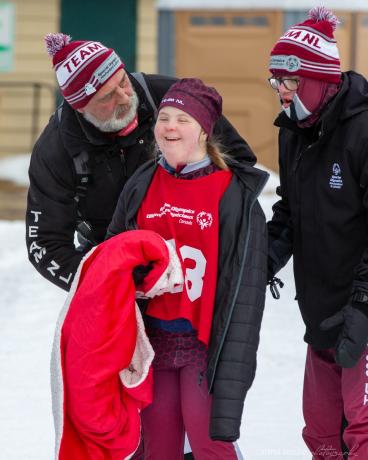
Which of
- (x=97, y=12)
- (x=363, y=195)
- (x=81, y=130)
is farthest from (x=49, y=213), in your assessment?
(x=97, y=12)

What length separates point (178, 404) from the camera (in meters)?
3.42

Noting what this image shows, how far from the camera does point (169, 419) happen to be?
135 inches

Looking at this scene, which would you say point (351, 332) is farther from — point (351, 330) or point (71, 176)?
point (71, 176)

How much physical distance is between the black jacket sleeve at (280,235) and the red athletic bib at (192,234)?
427 millimetres

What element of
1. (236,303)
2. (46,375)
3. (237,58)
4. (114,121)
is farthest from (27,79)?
(236,303)

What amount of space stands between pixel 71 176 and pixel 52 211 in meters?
0.17

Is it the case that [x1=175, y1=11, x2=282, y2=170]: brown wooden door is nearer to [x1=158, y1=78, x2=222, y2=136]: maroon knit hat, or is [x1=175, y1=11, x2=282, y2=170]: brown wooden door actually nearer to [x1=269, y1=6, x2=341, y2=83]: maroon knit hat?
[x1=269, y1=6, x2=341, y2=83]: maroon knit hat

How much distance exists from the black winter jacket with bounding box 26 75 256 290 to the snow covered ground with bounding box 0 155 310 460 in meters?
1.25

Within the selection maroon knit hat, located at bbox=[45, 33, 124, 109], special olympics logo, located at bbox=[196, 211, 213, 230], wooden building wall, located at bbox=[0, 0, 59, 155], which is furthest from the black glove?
wooden building wall, located at bbox=[0, 0, 59, 155]

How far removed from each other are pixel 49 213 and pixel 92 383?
41.3 inches

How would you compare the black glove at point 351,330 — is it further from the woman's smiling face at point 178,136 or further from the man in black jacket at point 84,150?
the man in black jacket at point 84,150

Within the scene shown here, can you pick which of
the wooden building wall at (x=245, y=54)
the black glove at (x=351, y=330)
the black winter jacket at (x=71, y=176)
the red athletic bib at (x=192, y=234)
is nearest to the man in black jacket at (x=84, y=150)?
the black winter jacket at (x=71, y=176)

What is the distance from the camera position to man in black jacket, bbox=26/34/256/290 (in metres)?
3.85

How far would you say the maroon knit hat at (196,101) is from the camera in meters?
3.31
